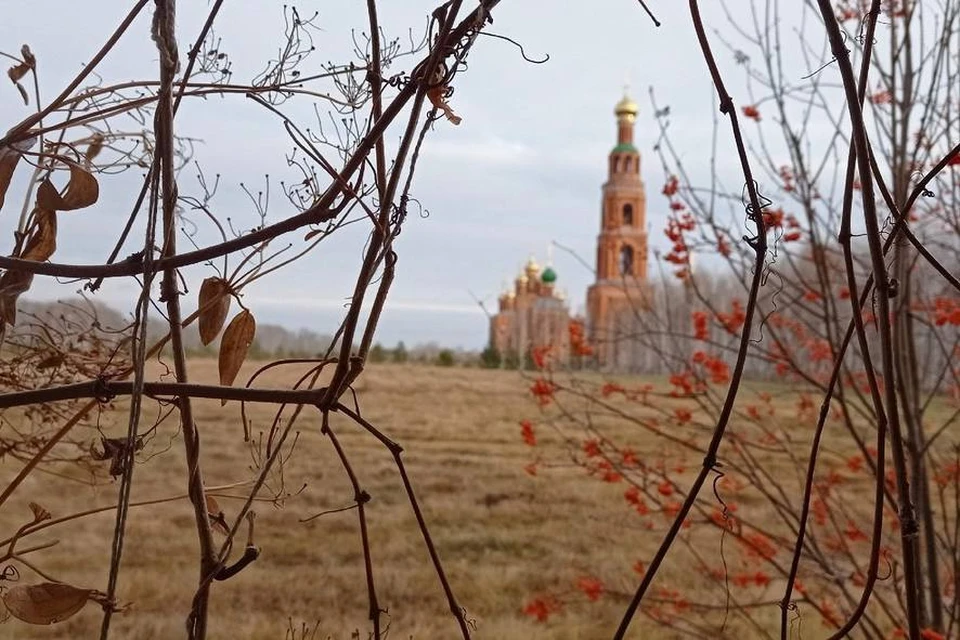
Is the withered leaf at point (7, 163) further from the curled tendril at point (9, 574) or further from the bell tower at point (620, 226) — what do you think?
the bell tower at point (620, 226)

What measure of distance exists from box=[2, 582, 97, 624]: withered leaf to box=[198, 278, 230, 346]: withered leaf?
9 cm

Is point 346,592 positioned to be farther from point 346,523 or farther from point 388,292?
point 388,292

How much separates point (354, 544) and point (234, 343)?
1.39 meters

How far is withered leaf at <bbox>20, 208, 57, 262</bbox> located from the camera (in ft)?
1.03

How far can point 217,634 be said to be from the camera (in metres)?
0.92

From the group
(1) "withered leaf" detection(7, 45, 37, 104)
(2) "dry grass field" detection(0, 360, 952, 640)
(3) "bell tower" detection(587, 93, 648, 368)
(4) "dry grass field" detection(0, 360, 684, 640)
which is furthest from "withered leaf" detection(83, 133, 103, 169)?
(3) "bell tower" detection(587, 93, 648, 368)

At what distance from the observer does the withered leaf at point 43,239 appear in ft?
1.03

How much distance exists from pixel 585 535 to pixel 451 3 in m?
1.87

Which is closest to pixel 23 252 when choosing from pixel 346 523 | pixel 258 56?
pixel 258 56

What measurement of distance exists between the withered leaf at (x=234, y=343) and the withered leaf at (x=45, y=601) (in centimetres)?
8

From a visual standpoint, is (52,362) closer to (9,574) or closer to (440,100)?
(9,574)

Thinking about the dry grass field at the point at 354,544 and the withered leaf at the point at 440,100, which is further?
the dry grass field at the point at 354,544

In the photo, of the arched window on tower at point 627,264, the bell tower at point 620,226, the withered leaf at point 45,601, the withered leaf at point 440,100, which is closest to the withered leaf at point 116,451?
the withered leaf at point 45,601

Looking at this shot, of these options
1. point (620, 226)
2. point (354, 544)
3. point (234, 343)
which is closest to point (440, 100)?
point (234, 343)
